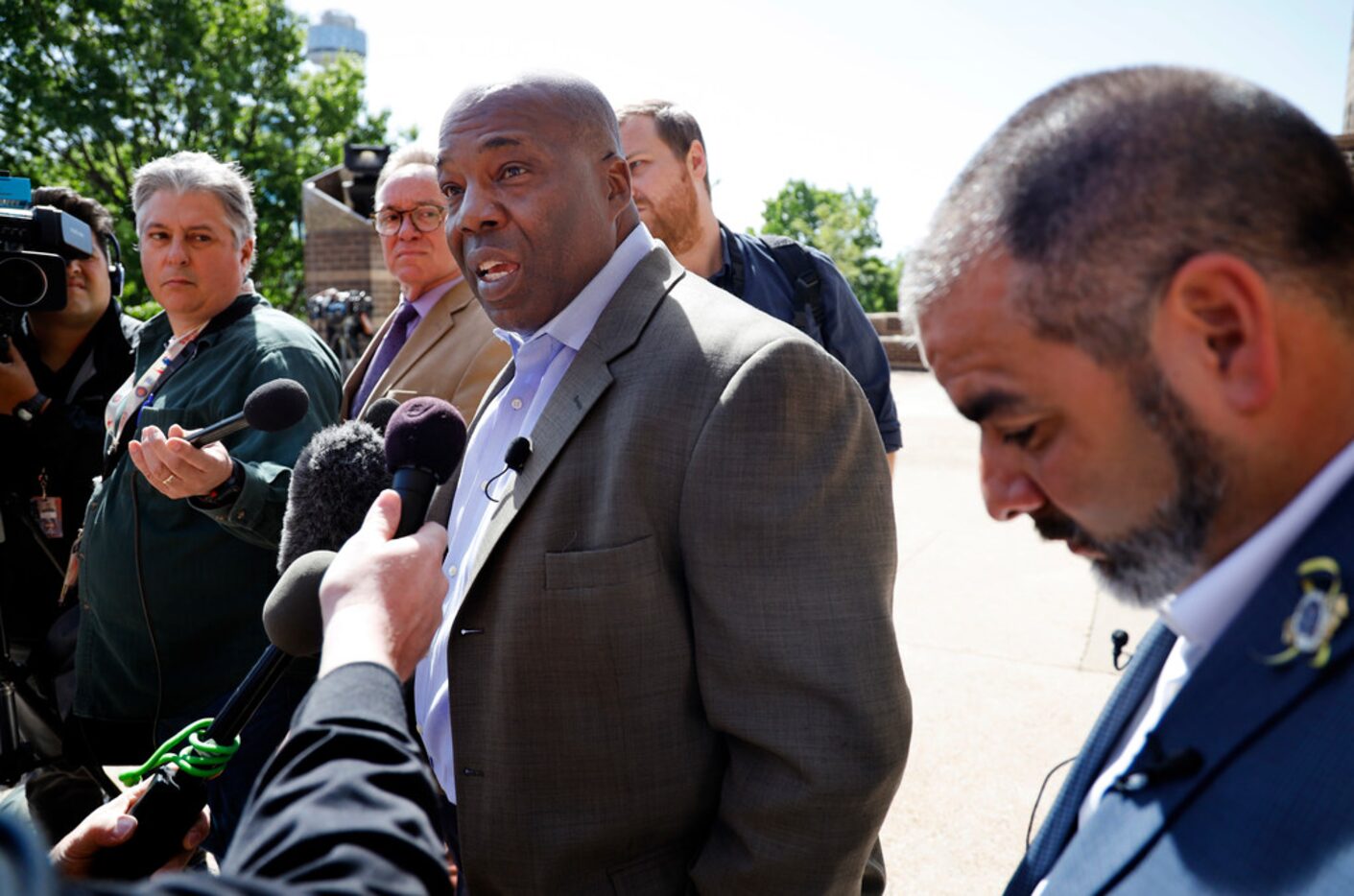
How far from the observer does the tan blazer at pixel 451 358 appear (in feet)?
10.3

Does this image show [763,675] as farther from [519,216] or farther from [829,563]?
[519,216]

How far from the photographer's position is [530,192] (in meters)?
2.05

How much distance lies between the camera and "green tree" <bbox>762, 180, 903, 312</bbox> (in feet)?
194

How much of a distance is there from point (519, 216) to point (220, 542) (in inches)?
61.8

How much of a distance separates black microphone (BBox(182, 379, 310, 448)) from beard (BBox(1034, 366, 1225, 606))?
160 centimetres

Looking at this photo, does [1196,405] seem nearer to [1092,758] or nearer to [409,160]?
[1092,758]

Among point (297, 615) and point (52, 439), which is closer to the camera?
point (297, 615)

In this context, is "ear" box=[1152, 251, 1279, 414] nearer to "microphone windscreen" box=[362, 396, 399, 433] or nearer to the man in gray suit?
the man in gray suit

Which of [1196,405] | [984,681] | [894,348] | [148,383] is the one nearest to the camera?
[1196,405]

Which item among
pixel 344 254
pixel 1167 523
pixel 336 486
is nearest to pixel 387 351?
pixel 336 486

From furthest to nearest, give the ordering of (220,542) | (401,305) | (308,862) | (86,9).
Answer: (86,9)
(401,305)
(220,542)
(308,862)

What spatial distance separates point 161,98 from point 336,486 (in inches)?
904

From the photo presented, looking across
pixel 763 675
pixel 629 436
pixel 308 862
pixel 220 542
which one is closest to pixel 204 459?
pixel 220 542

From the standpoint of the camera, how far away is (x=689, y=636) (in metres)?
1.77
